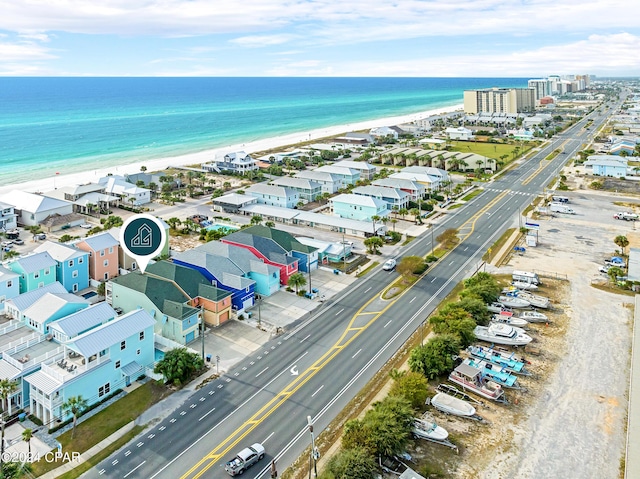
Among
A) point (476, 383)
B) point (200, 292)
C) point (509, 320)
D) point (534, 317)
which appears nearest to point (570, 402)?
point (476, 383)

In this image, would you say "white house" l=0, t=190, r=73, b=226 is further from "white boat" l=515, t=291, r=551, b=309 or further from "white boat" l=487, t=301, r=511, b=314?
"white boat" l=515, t=291, r=551, b=309

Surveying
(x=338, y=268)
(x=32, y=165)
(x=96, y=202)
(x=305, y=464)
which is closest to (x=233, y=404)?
(x=305, y=464)

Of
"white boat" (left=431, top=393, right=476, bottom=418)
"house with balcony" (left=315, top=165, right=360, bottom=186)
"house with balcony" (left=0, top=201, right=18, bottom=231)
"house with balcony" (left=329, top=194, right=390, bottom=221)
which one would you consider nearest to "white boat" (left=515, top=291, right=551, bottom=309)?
"white boat" (left=431, top=393, right=476, bottom=418)

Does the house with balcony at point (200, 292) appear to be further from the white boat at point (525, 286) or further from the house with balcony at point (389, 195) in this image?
the house with balcony at point (389, 195)

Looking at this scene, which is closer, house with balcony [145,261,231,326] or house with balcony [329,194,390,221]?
house with balcony [145,261,231,326]

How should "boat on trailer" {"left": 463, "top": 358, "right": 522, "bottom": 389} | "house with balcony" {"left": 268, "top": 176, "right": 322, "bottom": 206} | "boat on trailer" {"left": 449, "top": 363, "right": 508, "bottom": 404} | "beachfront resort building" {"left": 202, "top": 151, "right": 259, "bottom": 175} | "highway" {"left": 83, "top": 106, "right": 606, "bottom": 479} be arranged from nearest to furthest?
"highway" {"left": 83, "top": 106, "right": 606, "bottom": 479} < "boat on trailer" {"left": 449, "top": 363, "right": 508, "bottom": 404} < "boat on trailer" {"left": 463, "top": 358, "right": 522, "bottom": 389} < "house with balcony" {"left": 268, "top": 176, "right": 322, "bottom": 206} < "beachfront resort building" {"left": 202, "top": 151, "right": 259, "bottom": 175}

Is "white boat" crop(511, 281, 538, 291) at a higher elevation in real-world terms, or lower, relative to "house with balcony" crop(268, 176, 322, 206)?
lower
